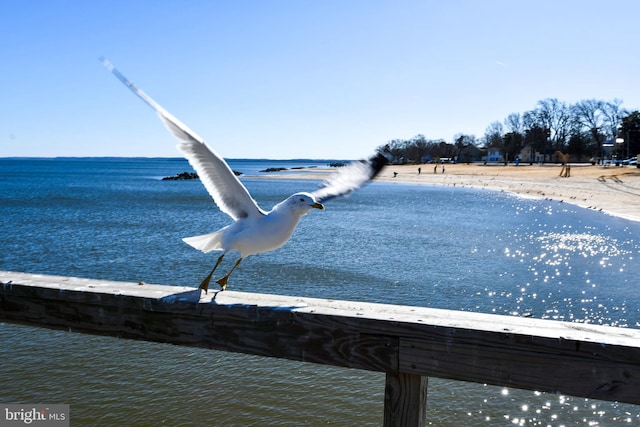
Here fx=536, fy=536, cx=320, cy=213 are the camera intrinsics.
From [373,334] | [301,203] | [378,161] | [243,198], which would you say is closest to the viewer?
[373,334]

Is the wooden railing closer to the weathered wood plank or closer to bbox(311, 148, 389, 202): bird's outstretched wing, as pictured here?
the weathered wood plank

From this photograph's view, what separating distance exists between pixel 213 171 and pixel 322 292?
29.3 feet

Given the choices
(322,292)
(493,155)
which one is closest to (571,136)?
(493,155)

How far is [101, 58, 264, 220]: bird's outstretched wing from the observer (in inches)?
141

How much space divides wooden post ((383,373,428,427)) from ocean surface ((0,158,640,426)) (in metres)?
4.84

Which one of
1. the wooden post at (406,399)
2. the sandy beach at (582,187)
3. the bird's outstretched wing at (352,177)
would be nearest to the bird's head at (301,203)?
the bird's outstretched wing at (352,177)

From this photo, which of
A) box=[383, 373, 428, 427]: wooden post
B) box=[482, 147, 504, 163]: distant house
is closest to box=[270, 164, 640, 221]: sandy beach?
box=[383, 373, 428, 427]: wooden post

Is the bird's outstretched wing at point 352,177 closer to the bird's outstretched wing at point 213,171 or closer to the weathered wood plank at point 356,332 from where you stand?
the bird's outstretched wing at point 213,171

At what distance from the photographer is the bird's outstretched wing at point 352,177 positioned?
13.5 ft

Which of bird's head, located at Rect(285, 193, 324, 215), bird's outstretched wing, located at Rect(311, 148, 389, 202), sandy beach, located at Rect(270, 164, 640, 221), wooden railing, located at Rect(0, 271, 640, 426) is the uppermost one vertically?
bird's outstretched wing, located at Rect(311, 148, 389, 202)

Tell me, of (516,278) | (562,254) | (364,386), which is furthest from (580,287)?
(364,386)

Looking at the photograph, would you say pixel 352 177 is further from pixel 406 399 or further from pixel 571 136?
pixel 571 136

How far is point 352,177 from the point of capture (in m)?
4.25

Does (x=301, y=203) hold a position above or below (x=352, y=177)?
below
